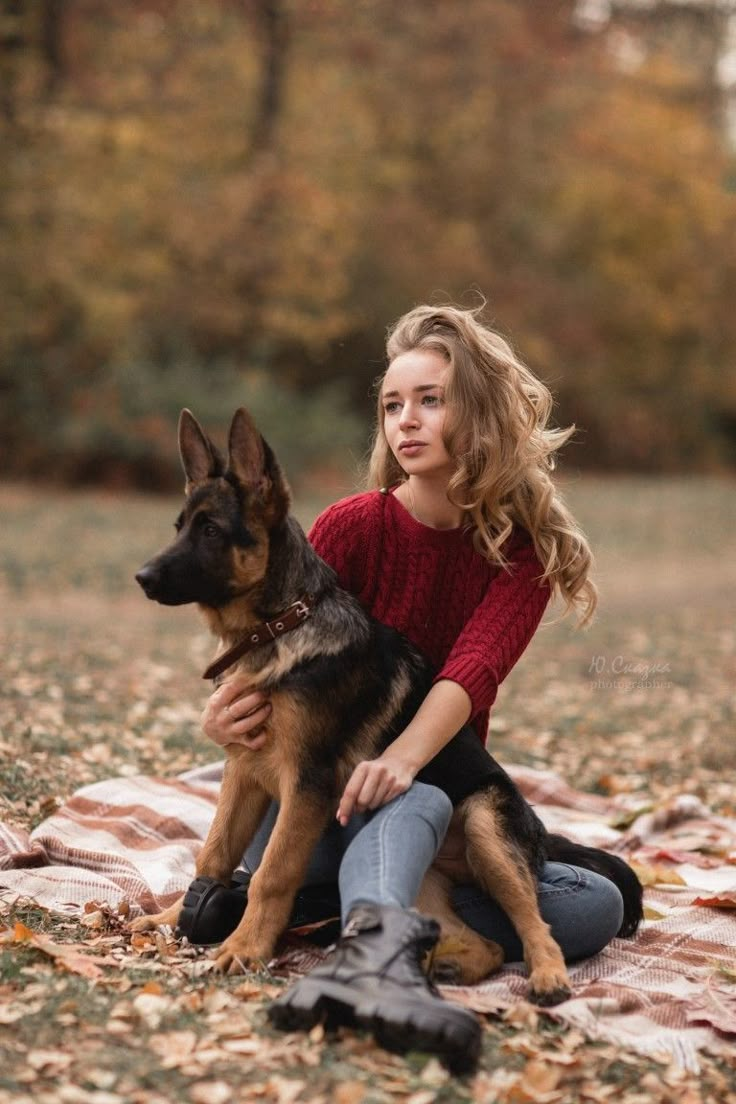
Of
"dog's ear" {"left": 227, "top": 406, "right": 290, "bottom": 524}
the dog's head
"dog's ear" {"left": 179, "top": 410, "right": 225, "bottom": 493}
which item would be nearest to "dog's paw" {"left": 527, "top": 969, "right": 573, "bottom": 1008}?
the dog's head

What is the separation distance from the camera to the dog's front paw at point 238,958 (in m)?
3.89

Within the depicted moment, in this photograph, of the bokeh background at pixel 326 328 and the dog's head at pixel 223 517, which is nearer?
the dog's head at pixel 223 517

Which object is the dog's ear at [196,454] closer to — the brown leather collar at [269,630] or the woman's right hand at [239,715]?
the brown leather collar at [269,630]

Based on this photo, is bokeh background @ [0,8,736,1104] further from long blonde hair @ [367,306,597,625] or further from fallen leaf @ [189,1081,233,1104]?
long blonde hair @ [367,306,597,625]

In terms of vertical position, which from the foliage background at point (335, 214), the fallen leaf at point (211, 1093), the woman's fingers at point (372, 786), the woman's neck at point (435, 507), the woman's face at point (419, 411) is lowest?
the fallen leaf at point (211, 1093)

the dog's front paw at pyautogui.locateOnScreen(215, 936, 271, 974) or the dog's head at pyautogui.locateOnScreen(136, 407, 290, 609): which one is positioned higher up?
the dog's head at pyautogui.locateOnScreen(136, 407, 290, 609)

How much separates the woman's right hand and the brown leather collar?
0.08m

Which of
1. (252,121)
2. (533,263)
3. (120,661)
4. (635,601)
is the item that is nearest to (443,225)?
(533,263)

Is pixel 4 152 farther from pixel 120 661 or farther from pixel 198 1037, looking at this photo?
pixel 198 1037

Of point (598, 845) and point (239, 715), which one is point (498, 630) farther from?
point (598, 845)

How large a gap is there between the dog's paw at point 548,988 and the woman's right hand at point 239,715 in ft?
3.76

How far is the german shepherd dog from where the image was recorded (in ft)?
13.0

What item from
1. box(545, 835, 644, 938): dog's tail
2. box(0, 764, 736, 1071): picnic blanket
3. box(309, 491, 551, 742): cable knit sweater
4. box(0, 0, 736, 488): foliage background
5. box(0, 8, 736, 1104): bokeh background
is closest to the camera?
box(0, 764, 736, 1071): picnic blanket

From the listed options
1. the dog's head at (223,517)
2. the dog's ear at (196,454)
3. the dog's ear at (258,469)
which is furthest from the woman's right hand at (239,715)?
the dog's ear at (196,454)
